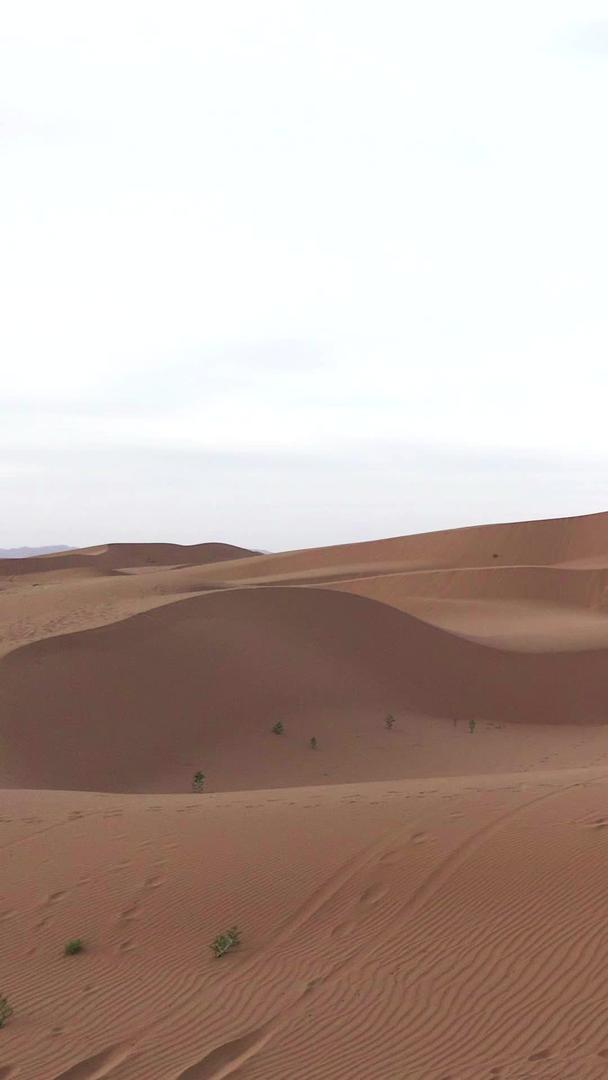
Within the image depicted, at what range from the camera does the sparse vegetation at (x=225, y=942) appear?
229 inches

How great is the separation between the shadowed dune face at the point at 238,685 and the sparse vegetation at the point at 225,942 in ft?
24.4

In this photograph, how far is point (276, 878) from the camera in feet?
22.2

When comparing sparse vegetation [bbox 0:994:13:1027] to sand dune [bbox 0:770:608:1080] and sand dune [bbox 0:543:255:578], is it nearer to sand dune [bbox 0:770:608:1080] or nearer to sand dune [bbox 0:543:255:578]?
sand dune [bbox 0:770:608:1080]

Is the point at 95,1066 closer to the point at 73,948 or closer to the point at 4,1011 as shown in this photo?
the point at 4,1011

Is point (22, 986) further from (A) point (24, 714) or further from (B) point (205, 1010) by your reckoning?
(A) point (24, 714)

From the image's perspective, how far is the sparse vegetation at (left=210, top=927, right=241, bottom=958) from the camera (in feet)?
19.1

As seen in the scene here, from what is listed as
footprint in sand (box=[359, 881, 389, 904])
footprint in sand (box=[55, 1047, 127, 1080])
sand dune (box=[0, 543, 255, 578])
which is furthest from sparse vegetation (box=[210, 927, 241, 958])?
sand dune (box=[0, 543, 255, 578])

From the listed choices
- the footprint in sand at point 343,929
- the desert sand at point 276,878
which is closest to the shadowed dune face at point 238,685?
the desert sand at point 276,878

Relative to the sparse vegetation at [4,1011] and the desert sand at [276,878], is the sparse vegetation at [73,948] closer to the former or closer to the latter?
the desert sand at [276,878]

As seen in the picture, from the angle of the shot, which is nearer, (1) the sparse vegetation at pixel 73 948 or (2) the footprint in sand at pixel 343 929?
(2) the footprint in sand at pixel 343 929

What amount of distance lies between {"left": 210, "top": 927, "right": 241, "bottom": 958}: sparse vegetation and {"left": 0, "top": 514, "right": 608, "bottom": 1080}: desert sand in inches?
2.4

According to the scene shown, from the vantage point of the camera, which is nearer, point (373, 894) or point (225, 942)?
point (225, 942)

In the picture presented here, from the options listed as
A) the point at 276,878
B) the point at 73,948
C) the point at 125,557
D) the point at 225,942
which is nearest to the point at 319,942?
the point at 225,942

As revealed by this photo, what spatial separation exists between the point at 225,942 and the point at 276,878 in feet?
3.05
